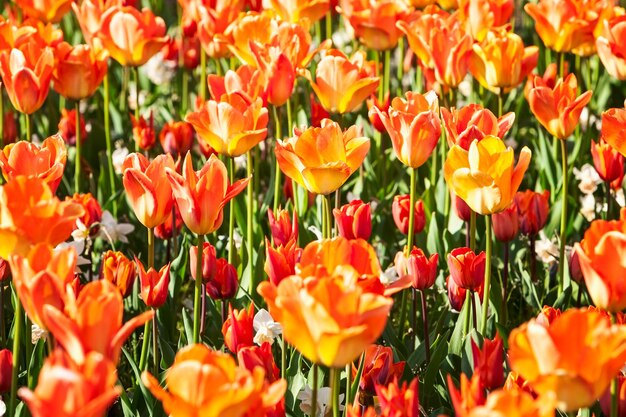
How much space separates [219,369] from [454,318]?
177 cm

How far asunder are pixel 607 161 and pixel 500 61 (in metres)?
0.47

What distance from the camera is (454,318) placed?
3197 millimetres

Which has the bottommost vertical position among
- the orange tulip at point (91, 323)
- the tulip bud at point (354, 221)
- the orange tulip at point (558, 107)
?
the tulip bud at point (354, 221)

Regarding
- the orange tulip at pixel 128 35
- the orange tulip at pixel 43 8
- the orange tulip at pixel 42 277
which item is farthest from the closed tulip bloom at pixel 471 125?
the orange tulip at pixel 43 8

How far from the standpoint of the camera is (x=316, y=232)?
9.06ft

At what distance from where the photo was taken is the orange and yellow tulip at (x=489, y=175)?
2295mm

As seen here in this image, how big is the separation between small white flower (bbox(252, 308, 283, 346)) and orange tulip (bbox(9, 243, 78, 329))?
0.79 meters

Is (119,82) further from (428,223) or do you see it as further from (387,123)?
(387,123)

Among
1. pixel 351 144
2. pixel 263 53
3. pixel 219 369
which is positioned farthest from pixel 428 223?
pixel 219 369

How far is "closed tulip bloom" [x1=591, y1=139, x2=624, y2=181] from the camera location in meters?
3.16

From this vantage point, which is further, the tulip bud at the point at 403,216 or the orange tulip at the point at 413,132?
the tulip bud at the point at 403,216

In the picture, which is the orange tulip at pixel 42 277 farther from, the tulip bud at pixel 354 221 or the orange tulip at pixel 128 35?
the orange tulip at pixel 128 35

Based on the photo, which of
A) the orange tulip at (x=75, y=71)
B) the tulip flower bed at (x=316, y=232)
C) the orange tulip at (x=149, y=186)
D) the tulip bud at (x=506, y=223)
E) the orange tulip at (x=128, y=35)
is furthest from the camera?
the orange tulip at (x=128, y=35)

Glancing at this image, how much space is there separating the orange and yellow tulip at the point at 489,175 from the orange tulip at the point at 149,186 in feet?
2.07
